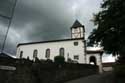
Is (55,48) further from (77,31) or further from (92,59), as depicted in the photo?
(77,31)

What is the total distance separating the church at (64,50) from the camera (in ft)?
120

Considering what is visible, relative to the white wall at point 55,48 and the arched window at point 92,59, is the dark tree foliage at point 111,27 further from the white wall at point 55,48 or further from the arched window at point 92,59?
the arched window at point 92,59

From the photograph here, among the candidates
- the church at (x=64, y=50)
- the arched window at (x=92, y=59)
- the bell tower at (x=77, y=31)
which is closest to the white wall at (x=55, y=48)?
the church at (x=64, y=50)

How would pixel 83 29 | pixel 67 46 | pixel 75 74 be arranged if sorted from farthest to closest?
pixel 83 29 → pixel 67 46 → pixel 75 74

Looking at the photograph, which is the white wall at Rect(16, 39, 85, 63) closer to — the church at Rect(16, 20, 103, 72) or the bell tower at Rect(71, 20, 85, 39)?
the church at Rect(16, 20, 103, 72)

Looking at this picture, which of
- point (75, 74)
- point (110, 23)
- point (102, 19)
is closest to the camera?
point (110, 23)

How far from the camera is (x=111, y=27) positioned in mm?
15773

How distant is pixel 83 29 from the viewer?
1801 inches

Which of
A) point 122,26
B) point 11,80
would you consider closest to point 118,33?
point 122,26

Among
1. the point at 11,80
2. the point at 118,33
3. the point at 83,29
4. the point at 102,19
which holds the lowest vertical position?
the point at 11,80

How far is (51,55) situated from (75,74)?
1503 cm

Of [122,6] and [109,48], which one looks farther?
[109,48]

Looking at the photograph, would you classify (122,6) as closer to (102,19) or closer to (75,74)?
(102,19)

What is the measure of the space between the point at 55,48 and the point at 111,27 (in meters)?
23.9
